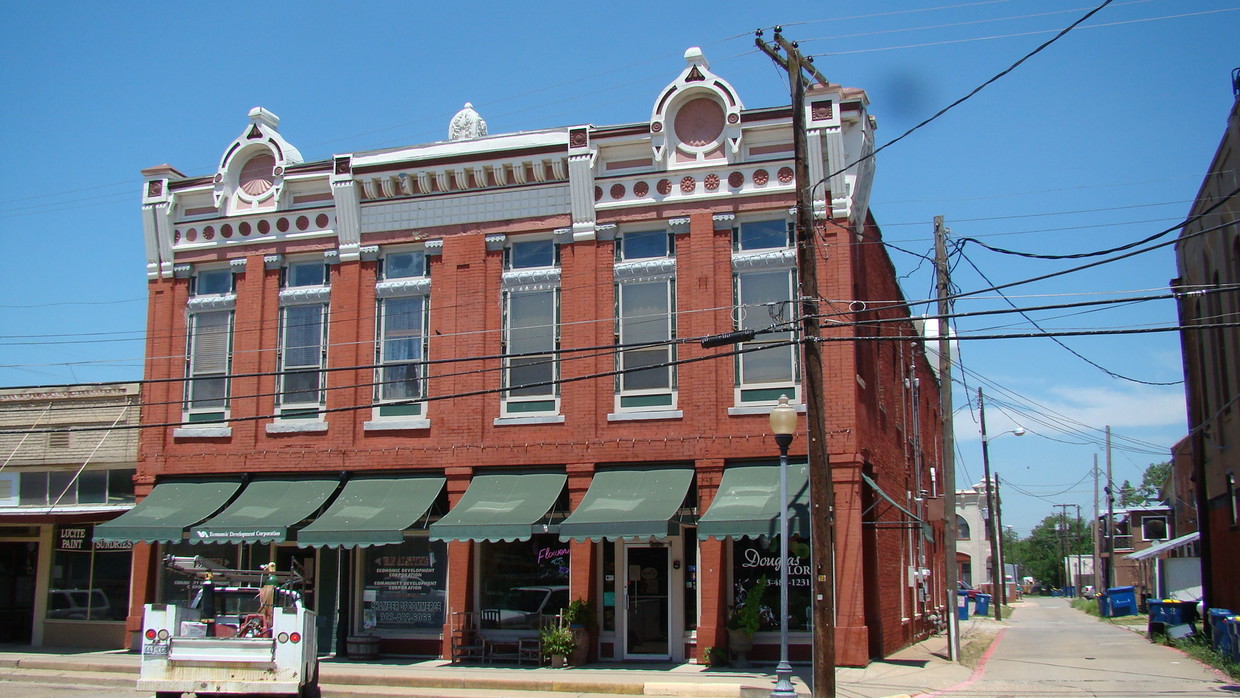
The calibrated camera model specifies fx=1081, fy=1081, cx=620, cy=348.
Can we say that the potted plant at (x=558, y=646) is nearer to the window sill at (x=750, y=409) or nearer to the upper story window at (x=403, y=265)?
the window sill at (x=750, y=409)

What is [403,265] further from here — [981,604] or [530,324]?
[981,604]

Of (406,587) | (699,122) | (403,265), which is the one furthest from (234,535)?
(699,122)

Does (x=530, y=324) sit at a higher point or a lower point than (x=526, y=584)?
higher

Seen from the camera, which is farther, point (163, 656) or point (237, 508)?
point (237, 508)

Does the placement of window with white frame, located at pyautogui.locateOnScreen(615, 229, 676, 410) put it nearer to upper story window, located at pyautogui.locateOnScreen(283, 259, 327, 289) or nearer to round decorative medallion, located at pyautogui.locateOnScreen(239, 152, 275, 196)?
upper story window, located at pyautogui.locateOnScreen(283, 259, 327, 289)

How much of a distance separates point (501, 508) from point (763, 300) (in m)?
6.35

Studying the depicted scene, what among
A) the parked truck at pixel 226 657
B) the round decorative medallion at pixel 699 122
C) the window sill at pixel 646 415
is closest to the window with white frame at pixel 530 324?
the window sill at pixel 646 415

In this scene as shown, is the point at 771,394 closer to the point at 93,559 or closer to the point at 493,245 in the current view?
the point at 493,245

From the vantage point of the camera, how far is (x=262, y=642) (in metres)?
14.4

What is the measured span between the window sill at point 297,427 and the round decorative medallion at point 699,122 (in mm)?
9610

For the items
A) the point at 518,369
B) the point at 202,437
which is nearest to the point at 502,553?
the point at 518,369

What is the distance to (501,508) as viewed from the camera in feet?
66.7

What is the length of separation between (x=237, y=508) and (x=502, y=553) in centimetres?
555

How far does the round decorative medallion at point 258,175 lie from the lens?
24094mm
